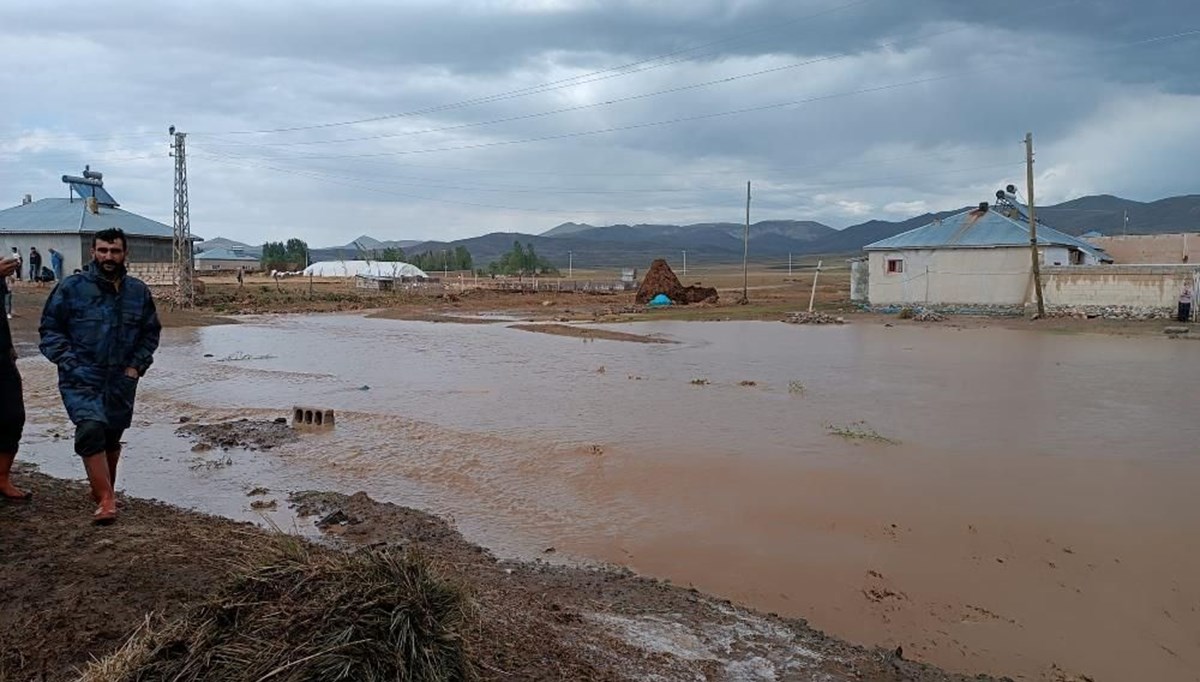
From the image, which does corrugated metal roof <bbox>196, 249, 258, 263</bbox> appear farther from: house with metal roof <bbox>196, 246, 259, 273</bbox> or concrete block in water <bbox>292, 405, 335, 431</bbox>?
concrete block in water <bbox>292, 405, 335, 431</bbox>

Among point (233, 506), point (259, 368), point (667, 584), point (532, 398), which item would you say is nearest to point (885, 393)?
point (532, 398)

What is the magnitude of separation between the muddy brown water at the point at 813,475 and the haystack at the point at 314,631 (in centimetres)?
309

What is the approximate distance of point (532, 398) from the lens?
1400cm

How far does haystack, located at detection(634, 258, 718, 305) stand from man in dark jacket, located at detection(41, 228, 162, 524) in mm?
36525

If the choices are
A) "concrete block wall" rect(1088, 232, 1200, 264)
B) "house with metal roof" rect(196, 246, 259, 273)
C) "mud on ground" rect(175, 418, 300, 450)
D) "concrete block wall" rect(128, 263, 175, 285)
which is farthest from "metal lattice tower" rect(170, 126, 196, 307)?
"house with metal roof" rect(196, 246, 259, 273)

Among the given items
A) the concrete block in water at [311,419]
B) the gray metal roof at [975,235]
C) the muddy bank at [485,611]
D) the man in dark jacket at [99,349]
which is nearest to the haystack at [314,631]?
the muddy bank at [485,611]

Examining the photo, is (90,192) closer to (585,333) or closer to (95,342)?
(585,333)

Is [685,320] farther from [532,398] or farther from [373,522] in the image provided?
[373,522]

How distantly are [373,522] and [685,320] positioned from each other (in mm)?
26685

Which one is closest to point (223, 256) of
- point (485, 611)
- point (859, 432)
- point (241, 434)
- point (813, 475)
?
point (241, 434)

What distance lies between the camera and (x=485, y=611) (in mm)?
4141

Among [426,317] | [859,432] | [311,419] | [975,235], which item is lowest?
[859,432]

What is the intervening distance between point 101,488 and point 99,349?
86cm

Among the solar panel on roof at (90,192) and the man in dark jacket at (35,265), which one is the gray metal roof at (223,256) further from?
the man in dark jacket at (35,265)
